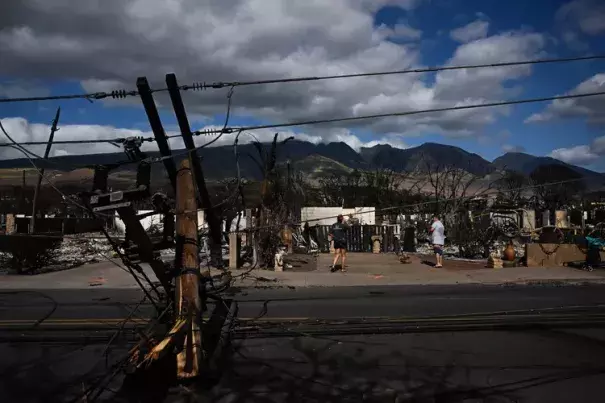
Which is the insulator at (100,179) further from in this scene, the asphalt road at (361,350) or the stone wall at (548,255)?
the stone wall at (548,255)

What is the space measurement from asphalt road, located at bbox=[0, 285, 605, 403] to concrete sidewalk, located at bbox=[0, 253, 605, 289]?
8.71 ft

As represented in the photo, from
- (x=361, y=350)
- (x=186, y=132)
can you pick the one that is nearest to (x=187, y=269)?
(x=186, y=132)

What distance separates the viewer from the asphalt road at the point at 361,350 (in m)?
5.64

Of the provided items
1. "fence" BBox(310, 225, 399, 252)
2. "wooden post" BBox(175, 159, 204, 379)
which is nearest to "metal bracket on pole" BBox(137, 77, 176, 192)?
"wooden post" BBox(175, 159, 204, 379)

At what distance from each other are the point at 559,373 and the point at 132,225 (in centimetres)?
492

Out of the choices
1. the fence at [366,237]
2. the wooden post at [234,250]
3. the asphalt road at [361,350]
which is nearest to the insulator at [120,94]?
the asphalt road at [361,350]

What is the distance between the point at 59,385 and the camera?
590cm

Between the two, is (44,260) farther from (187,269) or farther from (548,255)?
(548,255)

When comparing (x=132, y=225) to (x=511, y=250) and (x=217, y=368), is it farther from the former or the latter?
(x=511, y=250)

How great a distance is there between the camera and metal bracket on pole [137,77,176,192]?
19.2 feet

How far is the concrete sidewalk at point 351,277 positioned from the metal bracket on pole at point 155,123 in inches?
284

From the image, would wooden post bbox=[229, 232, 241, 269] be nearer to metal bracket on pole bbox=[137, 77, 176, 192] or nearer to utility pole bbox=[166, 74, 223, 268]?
utility pole bbox=[166, 74, 223, 268]

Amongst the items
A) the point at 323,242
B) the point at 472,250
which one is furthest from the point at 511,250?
the point at 323,242

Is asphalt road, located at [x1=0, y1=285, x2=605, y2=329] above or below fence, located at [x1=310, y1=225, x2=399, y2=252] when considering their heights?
below
